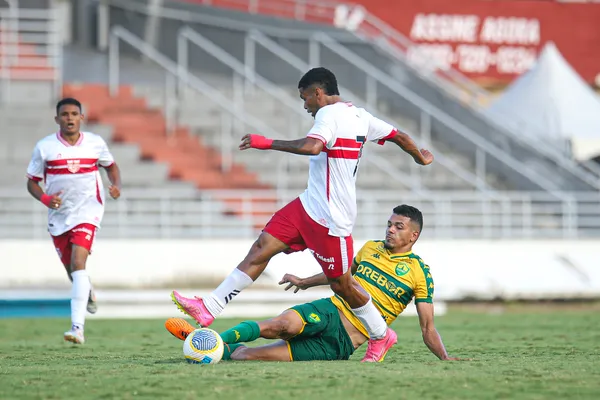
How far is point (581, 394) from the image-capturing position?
647cm

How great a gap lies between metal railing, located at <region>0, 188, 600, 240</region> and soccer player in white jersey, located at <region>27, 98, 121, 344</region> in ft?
28.9

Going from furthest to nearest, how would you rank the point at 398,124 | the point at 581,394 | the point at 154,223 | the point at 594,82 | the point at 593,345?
1. the point at 594,82
2. the point at 398,124
3. the point at 154,223
4. the point at 593,345
5. the point at 581,394

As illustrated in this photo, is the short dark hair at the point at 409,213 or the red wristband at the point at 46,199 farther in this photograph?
the red wristband at the point at 46,199

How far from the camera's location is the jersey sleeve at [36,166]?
11.0 meters

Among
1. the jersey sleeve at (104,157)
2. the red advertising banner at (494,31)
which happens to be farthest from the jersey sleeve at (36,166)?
the red advertising banner at (494,31)

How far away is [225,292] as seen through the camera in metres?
8.36

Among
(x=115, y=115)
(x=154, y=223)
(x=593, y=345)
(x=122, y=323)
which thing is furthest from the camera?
(x=115, y=115)

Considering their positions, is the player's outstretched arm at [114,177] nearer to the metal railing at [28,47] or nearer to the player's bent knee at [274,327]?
the player's bent knee at [274,327]

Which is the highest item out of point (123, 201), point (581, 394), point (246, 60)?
point (246, 60)

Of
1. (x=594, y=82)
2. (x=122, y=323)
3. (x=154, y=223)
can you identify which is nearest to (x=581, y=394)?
(x=122, y=323)

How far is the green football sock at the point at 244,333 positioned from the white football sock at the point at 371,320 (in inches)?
28.4

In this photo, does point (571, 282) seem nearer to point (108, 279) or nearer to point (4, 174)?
point (108, 279)

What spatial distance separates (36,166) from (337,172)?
3946 millimetres

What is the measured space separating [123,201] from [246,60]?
8.70 metres
